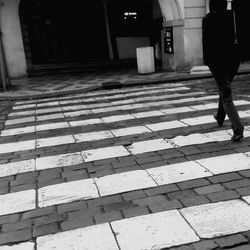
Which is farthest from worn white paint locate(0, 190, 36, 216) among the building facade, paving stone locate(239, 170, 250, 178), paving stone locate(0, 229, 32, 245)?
the building facade

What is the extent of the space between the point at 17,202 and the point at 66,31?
16.1 metres

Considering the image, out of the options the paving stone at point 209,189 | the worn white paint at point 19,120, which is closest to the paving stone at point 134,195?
the paving stone at point 209,189

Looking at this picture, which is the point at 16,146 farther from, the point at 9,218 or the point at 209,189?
the point at 209,189

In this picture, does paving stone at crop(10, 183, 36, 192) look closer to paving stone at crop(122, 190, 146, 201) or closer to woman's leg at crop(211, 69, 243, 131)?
paving stone at crop(122, 190, 146, 201)

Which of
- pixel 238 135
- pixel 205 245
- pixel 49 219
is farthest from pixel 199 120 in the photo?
pixel 205 245

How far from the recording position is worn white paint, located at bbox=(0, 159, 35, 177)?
14.8 feet

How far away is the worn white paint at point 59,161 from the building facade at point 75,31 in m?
12.4

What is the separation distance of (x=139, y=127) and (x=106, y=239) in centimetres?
347

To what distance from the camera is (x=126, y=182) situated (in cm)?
391

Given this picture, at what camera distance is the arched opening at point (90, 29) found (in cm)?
1805

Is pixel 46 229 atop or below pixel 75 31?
below

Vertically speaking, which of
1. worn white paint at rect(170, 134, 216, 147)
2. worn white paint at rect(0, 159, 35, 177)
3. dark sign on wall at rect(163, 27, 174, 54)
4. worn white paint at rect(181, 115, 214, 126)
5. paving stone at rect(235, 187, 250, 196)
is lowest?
paving stone at rect(235, 187, 250, 196)

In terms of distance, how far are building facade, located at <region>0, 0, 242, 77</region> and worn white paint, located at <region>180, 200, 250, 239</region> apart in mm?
14024

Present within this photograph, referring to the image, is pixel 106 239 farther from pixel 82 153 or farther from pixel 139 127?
pixel 139 127
